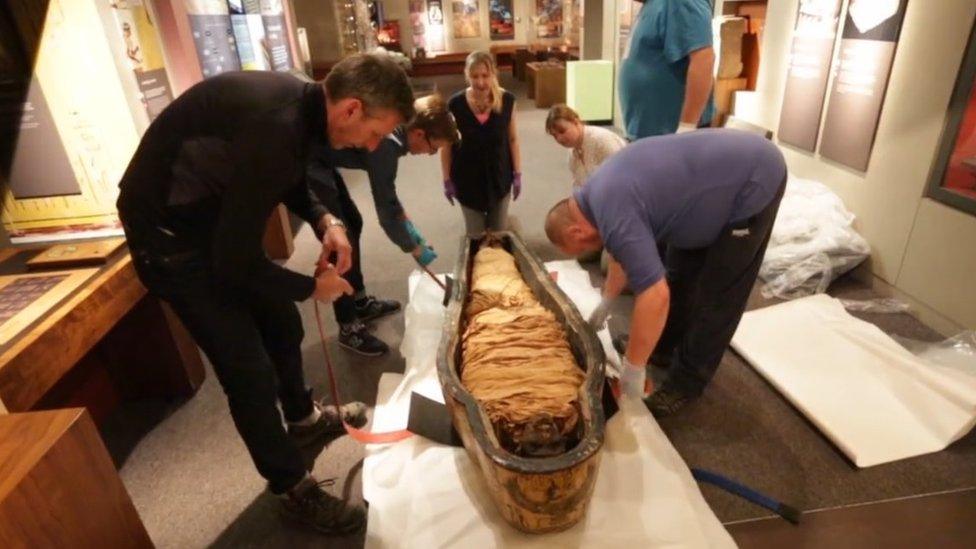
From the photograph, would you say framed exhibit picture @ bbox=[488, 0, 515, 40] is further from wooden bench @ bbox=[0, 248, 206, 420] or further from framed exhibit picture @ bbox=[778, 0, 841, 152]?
wooden bench @ bbox=[0, 248, 206, 420]

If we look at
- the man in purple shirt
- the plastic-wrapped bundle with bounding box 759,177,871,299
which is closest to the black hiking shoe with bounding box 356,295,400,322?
the man in purple shirt

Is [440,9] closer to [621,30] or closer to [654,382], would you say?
[621,30]

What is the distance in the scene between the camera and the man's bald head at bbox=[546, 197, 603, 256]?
1.70 metres

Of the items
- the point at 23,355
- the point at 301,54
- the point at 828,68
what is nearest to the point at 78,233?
the point at 23,355

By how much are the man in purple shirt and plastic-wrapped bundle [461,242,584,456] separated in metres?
0.29

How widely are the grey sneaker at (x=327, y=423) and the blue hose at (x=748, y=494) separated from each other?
4.34 feet

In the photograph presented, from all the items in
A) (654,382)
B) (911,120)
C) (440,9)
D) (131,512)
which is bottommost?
(654,382)

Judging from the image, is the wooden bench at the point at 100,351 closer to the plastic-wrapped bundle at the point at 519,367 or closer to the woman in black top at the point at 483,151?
the plastic-wrapped bundle at the point at 519,367

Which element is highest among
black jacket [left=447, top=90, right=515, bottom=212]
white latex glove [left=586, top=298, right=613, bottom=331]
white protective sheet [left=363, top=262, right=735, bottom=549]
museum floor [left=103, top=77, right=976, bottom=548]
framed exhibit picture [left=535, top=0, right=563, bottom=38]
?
framed exhibit picture [left=535, top=0, right=563, bottom=38]

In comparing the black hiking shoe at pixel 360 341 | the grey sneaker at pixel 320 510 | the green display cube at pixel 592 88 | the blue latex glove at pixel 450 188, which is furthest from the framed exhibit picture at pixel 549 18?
the grey sneaker at pixel 320 510

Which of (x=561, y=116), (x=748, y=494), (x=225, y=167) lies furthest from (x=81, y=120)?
(x=748, y=494)

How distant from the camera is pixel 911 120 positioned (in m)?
2.73

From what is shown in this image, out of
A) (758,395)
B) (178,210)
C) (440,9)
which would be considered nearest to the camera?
(178,210)

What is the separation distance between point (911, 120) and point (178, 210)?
3.34m
